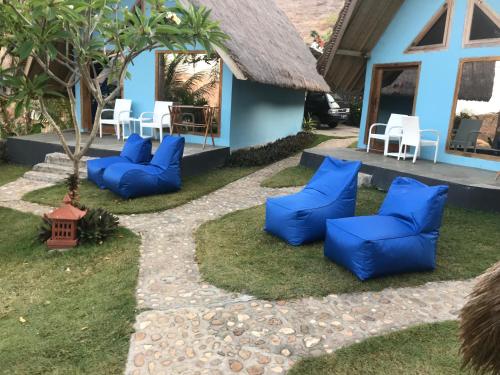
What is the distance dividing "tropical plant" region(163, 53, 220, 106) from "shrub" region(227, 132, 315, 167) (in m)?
1.54

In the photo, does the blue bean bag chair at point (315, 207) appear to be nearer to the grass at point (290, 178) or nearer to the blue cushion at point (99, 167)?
the grass at point (290, 178)

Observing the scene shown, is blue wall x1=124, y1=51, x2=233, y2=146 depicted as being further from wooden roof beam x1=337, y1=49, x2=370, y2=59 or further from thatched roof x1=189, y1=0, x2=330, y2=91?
wooden roof beam x1=337, y1=49, x2=370, y2=59

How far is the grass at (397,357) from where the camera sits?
2.57 m

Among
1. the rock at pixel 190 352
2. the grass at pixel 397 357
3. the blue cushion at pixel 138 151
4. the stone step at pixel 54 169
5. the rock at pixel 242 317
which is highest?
the blue cushion at pixel 138 151

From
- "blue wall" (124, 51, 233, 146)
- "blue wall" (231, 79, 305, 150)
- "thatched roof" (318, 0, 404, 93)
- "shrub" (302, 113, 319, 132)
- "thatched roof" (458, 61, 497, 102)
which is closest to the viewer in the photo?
"thatched roof" (458, 61, 497, 102)

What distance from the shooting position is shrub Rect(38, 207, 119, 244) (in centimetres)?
473

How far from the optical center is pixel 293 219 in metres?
4.51

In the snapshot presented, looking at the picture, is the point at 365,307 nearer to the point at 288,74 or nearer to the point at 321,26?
the point at 288,74

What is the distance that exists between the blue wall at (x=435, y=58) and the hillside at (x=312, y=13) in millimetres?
33972

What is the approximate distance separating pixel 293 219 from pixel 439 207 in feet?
4.70

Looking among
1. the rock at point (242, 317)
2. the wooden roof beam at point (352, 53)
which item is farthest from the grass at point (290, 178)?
the rock at point (242, 317)

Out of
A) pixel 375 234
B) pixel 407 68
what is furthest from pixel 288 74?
pixel 375 234

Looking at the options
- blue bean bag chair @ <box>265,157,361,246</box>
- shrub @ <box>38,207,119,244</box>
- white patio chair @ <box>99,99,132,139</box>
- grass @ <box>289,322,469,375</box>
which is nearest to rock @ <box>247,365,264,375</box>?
grass @ <box>289,322,469,375</box>

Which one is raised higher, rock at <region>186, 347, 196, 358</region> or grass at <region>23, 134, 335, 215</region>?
grass at <region>23, 134, 335, 215</region>
